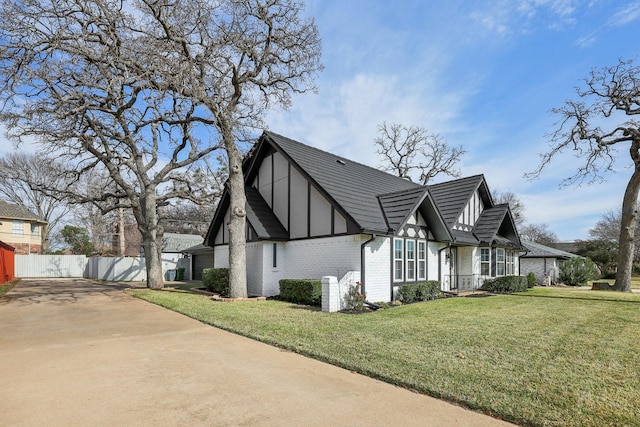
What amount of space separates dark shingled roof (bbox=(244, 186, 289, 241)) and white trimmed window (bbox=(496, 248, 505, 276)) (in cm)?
1278

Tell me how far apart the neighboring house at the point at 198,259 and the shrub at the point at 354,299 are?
58.1ft

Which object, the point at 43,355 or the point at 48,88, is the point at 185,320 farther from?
the point at 48,88

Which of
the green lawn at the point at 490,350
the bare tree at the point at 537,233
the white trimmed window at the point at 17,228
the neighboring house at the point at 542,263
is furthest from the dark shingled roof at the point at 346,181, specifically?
the bare tree at the point at 537,233

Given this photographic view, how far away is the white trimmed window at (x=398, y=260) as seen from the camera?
13922mm

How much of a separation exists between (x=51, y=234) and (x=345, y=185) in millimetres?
44665

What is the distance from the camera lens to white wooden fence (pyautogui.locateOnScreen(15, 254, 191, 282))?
27.1m

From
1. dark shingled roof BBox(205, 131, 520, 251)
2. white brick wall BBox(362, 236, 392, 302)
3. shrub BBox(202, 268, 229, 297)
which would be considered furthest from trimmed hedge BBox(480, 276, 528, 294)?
A: shrub BBox(202, 268, 229, 297)

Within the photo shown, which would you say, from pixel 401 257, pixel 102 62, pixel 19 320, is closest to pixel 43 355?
pixel 19 320

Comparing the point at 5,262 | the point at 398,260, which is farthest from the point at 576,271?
the point at 5,262

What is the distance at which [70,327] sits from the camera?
862 centimetres

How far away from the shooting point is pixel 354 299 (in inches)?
450

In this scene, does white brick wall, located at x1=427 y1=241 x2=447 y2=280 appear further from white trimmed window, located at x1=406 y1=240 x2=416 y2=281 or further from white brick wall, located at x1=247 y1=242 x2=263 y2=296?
white brick wall, located at x1=247 y1=242 x2=263 y2=296

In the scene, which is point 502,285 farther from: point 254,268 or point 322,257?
point 254,268

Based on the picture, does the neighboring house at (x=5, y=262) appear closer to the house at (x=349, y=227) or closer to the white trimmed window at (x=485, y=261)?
the house at (x=349, y=227)
